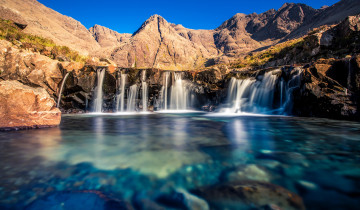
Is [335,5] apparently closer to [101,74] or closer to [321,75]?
[321,75]

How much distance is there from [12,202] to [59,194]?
42 cm

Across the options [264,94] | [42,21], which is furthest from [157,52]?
[264,94]

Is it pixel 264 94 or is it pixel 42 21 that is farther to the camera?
pixel 42 21

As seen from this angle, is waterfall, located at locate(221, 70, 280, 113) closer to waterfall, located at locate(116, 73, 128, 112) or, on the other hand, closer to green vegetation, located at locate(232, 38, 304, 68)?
waterfall, located at locate(116, 73, 128, 112)

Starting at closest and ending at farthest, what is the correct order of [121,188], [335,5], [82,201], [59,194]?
1. [82,201]
2. [59,194]
3. [121,188]
4. [335,5]

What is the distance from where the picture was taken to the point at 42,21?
251 feet

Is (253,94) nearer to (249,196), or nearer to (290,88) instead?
(290,88)

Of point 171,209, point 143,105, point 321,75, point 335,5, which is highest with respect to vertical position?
point 335,5

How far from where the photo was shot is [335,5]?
313ft

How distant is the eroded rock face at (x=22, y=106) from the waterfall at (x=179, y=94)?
11.7 meters

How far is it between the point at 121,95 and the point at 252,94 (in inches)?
477

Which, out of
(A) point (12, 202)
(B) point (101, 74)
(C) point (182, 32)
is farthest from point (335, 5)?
(A) point (12, 202)

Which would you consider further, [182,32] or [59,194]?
[182,32]

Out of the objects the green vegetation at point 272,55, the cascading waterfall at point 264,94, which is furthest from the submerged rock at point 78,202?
the green vegetation at point 272,55
